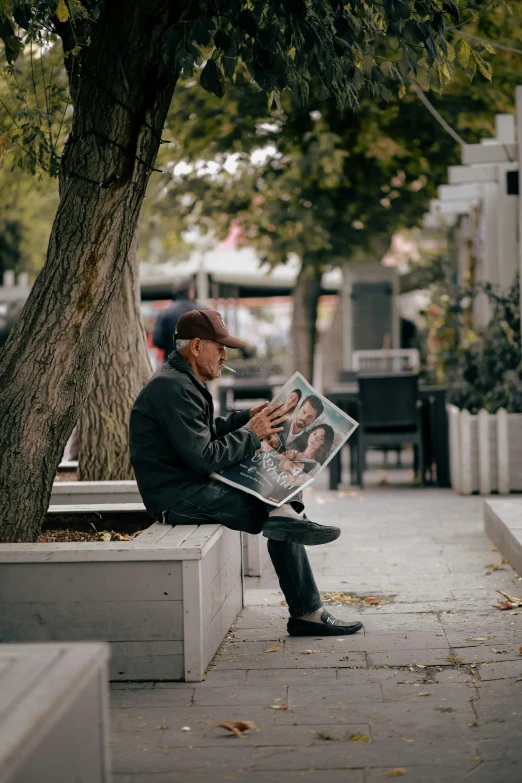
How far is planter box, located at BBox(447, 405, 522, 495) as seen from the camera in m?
10.8

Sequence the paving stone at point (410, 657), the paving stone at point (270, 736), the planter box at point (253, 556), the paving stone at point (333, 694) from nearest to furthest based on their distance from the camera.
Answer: the paving stone at point (270, 736)
the paving stone at point (333, 694)
the paving stone at point (410, 657)
the planter box at point (253, 556)

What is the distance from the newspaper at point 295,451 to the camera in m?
5.24

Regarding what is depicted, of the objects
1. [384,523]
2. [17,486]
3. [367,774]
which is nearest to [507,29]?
[384,523]

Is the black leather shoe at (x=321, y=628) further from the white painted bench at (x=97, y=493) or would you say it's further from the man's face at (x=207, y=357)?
the white painted bench at (x=97, y=493)

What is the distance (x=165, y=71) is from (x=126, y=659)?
2689mm

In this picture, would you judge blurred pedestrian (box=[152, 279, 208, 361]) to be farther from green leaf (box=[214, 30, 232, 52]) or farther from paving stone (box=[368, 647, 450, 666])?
paving stone (box=[368, 647, 450, 666])

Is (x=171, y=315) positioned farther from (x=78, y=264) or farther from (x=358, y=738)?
(x=358, y=738)

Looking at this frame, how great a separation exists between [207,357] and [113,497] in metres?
2.05

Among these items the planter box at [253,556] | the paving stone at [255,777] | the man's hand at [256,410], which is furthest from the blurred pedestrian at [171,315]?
the paving stone at [255,777]

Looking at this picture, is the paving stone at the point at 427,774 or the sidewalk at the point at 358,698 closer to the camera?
the paving stone at the point at 427,774

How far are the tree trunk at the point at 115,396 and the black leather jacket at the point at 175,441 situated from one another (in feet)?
8.96

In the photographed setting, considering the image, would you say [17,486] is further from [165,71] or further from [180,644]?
[165,71]

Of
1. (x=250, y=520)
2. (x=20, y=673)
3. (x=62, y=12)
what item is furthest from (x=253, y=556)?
(x=20, y=673)

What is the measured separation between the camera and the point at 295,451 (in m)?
5.31
